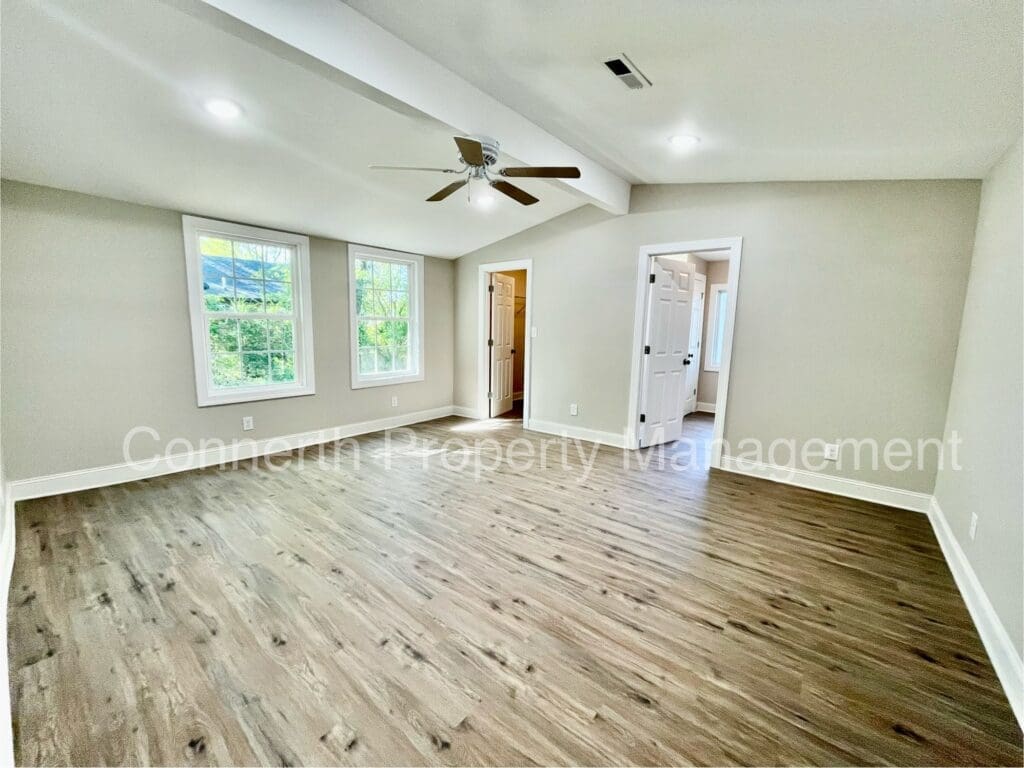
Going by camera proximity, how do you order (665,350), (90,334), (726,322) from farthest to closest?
(665,350) < (726,322) < (90,334)

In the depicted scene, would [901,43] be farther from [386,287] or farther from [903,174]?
[386,287]

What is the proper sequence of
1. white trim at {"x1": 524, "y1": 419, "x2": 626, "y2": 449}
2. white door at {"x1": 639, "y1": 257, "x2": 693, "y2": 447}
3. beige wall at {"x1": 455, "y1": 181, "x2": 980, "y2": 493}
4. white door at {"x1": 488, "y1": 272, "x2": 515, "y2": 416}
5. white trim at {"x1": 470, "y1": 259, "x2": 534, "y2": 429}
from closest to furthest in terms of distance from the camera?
beige wall at {"x1": 455, "y1": 181, "x2": 980, "y2": 493}
white door at {"x1": 639, "y1": 257, "x2": 693, "y2": 447}
white trim at {"x1": 524, "y1": 419, "x2": 626, "y2": 449}
white trim at {"x1": 470, "y1": 259, "x2": 534, "y2": 429}
white door at {"x1": 488, "y1": 272, "x2": 515, "y2": 416}

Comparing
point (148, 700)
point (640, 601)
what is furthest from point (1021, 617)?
point (148, 700)

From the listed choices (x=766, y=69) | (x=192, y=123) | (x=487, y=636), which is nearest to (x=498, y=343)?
(x=192, y=123)

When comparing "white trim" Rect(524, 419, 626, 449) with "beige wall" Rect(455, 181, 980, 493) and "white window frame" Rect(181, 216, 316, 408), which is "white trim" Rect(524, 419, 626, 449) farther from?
"white window frame" Rect(181, 216, 316, 408)

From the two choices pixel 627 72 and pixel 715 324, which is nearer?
pixel 627 72

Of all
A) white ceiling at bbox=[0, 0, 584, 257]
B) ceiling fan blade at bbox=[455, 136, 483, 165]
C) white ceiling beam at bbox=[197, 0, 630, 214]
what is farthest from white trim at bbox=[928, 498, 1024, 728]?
white ceiling at bbox=[0, 0, 584, 257]

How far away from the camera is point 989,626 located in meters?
1.81

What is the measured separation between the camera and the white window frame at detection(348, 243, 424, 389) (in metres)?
4.76

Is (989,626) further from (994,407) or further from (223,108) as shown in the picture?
(223,108)

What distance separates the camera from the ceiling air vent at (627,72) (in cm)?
198

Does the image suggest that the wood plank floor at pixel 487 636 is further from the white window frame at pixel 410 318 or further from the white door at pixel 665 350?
the white window frame at pixel 410 318

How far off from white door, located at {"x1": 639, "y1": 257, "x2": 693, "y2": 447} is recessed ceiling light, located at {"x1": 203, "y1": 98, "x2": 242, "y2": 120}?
3575mm

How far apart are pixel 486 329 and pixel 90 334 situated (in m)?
3.92
